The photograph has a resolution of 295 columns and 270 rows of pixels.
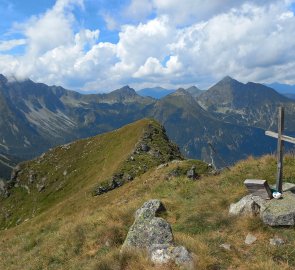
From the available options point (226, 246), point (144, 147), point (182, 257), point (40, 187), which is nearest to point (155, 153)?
point (144, 147)

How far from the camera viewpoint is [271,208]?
18.0 meters

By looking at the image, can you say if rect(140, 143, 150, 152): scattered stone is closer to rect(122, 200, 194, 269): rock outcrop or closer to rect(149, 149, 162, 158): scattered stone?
rect(149, 149, 162, 158): scattered stone

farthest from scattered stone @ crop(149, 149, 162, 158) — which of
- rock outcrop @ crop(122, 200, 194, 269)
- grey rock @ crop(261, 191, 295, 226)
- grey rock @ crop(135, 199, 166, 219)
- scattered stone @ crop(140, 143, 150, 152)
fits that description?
grey rock @ crop(261, 191, 295, 226)

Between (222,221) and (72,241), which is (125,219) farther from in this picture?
(222,221)

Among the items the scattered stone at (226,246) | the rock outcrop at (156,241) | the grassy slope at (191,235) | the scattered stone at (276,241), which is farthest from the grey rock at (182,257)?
the scattered stone at (276,241)

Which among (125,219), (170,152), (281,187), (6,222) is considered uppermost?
(281,187)

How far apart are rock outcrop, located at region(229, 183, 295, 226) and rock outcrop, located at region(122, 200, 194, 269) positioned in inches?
169

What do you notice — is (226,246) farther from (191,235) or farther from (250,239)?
(191,235)

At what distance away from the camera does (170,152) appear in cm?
12269

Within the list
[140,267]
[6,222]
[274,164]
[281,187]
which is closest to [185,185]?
[274,164]

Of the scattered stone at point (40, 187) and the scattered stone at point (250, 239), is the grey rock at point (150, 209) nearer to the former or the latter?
the scattered stone at point (250, 239)

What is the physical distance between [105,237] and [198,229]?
4.48m

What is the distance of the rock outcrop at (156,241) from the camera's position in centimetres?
1401

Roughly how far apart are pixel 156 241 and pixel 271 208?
5.71 m
